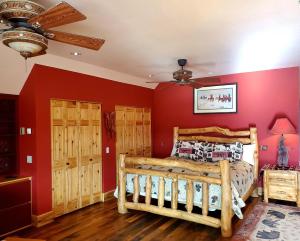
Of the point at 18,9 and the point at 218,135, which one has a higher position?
the point at 18,9

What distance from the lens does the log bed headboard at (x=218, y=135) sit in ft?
16.4

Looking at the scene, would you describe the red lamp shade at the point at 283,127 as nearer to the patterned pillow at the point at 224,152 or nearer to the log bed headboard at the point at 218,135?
the log bed headboard at the point at 218,135

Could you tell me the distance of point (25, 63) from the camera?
354 cm

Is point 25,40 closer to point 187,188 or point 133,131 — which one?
point 187,188

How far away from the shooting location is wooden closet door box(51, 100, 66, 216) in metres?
4.00

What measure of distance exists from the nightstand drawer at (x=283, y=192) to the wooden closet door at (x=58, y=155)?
146 inches

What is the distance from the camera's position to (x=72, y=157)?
4.30 meters

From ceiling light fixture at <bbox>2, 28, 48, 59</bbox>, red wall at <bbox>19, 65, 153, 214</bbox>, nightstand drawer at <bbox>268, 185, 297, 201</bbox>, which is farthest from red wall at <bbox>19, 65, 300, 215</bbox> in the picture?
ceiling light fixture at <bbox>2, 28, 48, 59</bbox>

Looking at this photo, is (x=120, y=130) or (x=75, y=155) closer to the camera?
(x=75, y=155)

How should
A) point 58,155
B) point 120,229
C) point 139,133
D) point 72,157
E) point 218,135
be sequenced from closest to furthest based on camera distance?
1. point 120,229
2. point 58,155
3. point 72,157
4. point 218,135
5. point 139,133

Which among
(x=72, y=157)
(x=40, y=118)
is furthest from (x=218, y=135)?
(x=40, y=118)

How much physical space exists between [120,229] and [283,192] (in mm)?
2961

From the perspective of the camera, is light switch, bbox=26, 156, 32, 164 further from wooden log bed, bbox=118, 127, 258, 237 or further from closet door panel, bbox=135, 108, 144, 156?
closet door panel, bbox=135, 108, 144, 156

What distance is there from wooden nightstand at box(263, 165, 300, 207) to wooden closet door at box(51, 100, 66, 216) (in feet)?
11.9
